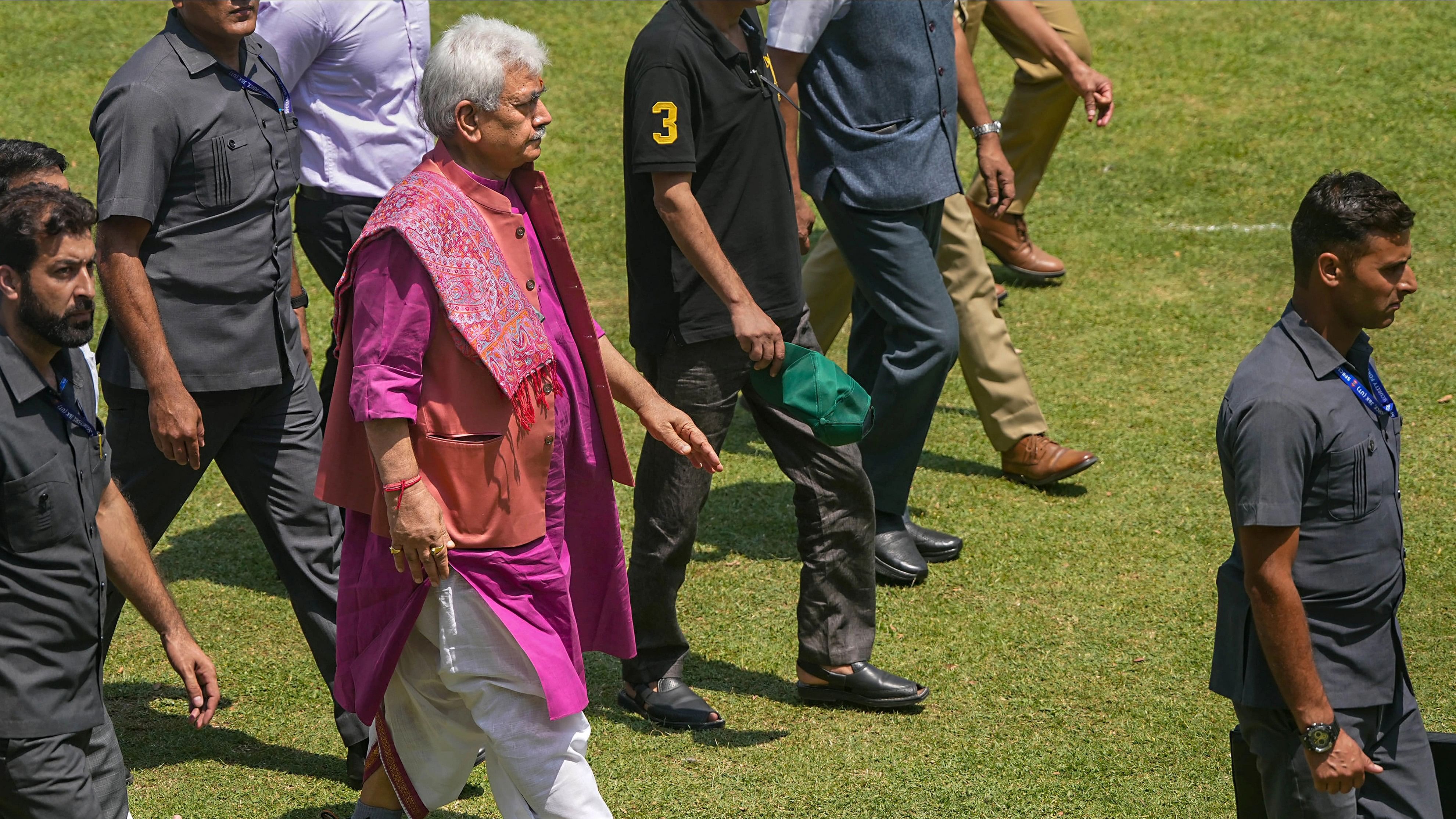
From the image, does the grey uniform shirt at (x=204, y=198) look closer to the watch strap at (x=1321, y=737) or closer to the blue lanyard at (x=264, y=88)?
the blue lanyard at (x=264, y=88)

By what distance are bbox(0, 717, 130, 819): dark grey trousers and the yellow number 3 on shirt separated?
2.14 m

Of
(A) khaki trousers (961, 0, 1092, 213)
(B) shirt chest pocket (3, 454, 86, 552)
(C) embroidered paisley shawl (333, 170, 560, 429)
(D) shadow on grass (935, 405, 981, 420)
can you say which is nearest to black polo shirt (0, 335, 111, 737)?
(B) shirt chest pocket (3, 454, 86, 552)

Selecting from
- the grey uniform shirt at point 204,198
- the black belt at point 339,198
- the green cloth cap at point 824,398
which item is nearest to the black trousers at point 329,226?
the black belt at point 339,198

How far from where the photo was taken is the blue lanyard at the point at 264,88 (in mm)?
4297

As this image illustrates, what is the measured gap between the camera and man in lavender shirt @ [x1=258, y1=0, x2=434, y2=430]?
5492 millimetres

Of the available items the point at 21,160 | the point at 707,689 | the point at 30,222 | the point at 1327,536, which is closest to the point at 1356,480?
the point at 1327,536

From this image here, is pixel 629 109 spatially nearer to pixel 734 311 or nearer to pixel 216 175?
pixel 734 311

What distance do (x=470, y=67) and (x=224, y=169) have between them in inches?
45.6

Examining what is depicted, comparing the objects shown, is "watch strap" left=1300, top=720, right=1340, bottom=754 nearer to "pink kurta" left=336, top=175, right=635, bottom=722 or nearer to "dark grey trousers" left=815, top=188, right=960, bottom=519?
"pink kurta" left=336, top=175, right=635, bottom=722

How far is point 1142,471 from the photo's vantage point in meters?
6.62

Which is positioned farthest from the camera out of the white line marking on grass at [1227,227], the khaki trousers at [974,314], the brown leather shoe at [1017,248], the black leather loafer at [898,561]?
the white line marking on grass at [1227,227]

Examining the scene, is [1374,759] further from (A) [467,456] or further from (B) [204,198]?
(B) [204,198]

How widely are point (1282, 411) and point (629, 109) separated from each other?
2139 mm

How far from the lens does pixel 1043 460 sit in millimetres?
6480
